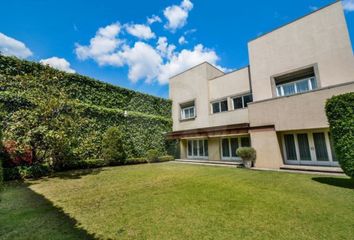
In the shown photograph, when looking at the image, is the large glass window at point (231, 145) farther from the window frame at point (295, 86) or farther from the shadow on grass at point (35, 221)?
the shadow on grass at point (35, 221)

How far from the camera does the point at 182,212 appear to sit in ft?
16.8

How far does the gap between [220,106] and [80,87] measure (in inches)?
545

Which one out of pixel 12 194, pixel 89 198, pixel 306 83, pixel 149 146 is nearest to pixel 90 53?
pixel 149 146

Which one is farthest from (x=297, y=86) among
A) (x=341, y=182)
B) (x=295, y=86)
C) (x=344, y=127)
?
(x=341, y=182)

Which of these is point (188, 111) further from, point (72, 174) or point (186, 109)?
point (72, 174)

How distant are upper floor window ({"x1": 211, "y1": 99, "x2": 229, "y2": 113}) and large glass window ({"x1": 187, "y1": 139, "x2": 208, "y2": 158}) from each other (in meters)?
3.66

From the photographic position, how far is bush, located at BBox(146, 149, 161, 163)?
62.8ft

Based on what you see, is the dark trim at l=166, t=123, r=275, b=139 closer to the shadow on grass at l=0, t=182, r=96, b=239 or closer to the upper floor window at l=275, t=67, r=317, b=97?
the upper floor window at l=275, t=67, r=317, b=97

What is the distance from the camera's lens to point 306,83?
13352mm

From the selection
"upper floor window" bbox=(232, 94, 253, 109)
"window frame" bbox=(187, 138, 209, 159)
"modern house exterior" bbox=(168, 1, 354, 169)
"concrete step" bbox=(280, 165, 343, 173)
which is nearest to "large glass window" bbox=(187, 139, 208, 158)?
"window frame" bbox=(187, 138, 209, 159)

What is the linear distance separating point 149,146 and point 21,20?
580 inches

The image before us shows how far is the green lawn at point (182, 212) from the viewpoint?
12.9 ft

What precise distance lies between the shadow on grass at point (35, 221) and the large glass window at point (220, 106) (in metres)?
16.1

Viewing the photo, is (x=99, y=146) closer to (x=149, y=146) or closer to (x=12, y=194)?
(x=149, y=146)
